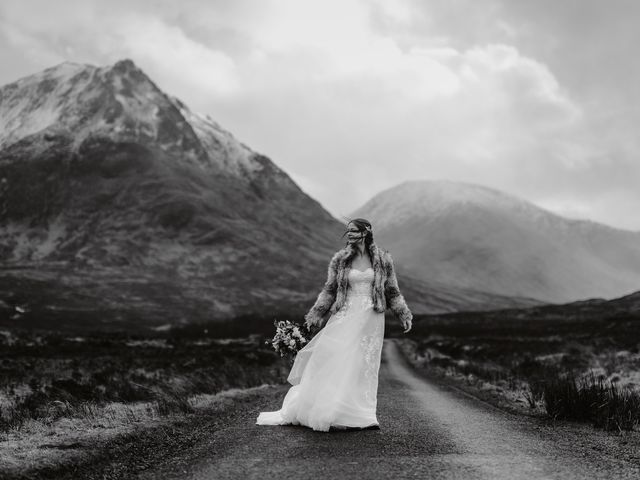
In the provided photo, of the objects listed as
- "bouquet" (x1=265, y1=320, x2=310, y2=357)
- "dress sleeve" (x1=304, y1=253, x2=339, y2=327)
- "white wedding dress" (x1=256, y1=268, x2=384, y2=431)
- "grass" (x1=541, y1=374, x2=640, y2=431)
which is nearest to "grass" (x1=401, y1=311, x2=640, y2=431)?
"grass" (x1=541, y1=374, x2=640, y2=431)

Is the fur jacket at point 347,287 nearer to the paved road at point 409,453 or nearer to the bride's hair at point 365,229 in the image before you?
the bride's hair at point 365,229

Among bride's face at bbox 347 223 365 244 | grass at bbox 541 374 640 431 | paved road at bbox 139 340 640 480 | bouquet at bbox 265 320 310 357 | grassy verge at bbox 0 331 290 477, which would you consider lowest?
grassy verge at bbox 0 331 290 477

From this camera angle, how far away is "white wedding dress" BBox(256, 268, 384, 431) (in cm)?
915

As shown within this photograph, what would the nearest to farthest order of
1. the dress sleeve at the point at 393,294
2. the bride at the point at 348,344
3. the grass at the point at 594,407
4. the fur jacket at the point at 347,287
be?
the bride at the point at 348,344, the grass at the point at 594,407, the fur jacket at the point at 347,287, the dress sleeve at the point at 393,294

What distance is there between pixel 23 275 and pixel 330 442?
587 feet

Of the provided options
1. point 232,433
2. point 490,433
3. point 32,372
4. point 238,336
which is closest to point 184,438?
point 232,433

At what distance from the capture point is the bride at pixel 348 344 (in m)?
9.25

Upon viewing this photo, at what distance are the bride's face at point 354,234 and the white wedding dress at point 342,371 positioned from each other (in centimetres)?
46

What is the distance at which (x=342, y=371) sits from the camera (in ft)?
31.0

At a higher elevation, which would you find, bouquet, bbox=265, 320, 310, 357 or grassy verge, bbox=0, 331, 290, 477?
bouquet, bbox=265, 320, 310, 357

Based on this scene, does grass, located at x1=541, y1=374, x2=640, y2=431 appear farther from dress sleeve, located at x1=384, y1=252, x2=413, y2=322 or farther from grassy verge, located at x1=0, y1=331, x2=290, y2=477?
grassy verge, located at x1=0, y1=331, x2=290, y2=477

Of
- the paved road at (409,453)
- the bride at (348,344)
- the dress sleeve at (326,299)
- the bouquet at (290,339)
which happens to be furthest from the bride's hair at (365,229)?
the paved road at (409,453)

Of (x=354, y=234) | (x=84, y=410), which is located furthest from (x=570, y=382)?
(x=84, y=410)

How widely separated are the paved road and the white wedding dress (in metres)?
0.25
